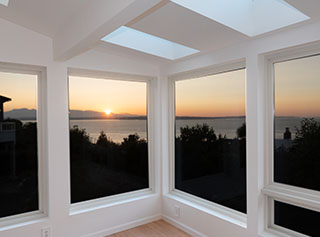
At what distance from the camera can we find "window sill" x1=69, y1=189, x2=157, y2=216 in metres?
3.17

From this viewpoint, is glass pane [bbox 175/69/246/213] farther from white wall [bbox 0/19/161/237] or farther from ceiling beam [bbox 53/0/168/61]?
ceiling beam [bbox 53/0/168/61]

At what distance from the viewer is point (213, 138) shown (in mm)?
3246

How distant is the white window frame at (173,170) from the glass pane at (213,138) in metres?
A: 0.06

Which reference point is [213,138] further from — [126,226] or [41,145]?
[41,145]

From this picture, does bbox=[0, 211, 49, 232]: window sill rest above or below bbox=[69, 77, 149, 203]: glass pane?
below

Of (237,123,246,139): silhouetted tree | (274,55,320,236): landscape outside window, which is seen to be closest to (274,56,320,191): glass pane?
(274,55,320,236): landscape outside window

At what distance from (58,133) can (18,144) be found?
45cm

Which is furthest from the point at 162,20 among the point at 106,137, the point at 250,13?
the point at 106,137

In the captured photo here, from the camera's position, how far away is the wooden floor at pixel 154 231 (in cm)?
328

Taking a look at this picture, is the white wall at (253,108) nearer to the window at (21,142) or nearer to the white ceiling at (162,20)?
the white ceiling at (162,20)

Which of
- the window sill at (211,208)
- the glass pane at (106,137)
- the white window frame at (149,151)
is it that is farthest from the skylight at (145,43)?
the window sill at (211,208)

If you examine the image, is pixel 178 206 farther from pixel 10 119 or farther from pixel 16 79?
pixel 16 79

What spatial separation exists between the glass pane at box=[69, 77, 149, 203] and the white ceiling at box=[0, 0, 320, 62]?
0.93 meters

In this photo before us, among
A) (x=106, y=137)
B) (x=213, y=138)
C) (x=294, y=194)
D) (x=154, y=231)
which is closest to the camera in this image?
(x=294, y=194)
